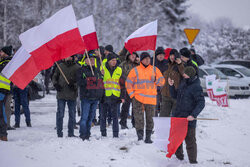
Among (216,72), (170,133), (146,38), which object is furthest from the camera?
(216,72)

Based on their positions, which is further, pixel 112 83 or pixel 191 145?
pixel 112 83

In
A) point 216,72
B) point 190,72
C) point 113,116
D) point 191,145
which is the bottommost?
point 191,145

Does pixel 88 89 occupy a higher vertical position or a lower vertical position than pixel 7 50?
lower

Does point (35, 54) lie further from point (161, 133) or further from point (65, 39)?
point (161, 133)

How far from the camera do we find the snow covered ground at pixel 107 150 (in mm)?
4641

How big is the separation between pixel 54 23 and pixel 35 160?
108 inches

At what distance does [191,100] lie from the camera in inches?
208

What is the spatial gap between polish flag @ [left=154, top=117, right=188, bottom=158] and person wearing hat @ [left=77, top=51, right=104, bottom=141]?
162 cm

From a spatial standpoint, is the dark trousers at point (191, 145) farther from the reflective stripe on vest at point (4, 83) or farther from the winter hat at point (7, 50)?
the winter hat at point (7, 50)

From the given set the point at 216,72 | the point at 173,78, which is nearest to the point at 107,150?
the point at 173,78

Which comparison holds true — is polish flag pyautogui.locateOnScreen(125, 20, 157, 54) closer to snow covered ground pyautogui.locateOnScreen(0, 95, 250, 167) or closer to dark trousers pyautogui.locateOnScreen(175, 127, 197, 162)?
snow covered ground pyautogui.locateOnScreen(0, 95, 250, 167)

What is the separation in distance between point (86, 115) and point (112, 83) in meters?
0.96

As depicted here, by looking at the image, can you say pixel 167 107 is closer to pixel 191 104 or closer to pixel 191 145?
pixel 191 104

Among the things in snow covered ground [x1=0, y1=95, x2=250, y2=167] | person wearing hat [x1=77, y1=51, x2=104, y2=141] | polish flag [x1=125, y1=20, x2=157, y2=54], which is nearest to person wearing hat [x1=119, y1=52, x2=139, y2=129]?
snow covered ground [x1=0, y1=95, x2=250, y2=167]
